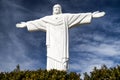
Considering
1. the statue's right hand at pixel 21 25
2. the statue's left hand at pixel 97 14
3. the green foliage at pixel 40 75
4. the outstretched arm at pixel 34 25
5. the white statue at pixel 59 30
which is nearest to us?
the green foliage at pixel 40 75

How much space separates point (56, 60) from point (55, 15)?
2.63m

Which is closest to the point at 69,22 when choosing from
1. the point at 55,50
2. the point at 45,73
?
the point at 55,50

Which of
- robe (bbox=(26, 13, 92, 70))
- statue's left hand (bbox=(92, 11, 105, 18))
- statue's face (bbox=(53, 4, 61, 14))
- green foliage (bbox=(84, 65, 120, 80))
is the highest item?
statue's face (bbox=(53, 4, 61, 14))

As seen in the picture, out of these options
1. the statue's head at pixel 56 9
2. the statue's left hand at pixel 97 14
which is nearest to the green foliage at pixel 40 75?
the statue's left hand at pixel 97 14

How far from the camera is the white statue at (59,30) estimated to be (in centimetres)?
1723

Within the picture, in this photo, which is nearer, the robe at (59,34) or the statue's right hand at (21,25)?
the robe at (59,34)

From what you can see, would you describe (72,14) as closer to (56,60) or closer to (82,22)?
(82,22)

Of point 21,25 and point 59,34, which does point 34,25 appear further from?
point 59,34

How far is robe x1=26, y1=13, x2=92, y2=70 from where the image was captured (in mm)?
17250

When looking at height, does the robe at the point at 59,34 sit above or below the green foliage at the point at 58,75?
above

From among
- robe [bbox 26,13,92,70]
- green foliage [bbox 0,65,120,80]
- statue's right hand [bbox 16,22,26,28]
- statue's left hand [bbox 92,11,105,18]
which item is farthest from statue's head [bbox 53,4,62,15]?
green foliage [bbox 0,65,120,80]

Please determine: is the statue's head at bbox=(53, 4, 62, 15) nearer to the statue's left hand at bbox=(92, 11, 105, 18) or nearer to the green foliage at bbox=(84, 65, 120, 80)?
the statue's left hand at bbox=(92, 11, 105, 18)

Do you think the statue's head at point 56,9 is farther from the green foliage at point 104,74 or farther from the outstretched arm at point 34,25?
the green foliage at point 104,74

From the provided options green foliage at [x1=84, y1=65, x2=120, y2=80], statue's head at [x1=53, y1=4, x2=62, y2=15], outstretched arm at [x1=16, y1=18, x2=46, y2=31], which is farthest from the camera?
outstretched arm at [x1=16, y1=18, x2=46, y2=31]
